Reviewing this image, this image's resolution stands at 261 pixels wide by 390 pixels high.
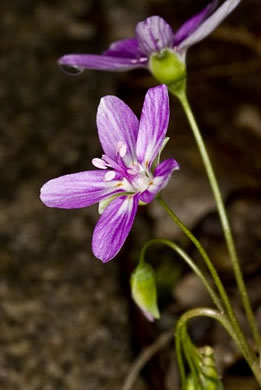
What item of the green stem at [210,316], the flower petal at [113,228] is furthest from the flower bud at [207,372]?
the flower petal at [113,228]

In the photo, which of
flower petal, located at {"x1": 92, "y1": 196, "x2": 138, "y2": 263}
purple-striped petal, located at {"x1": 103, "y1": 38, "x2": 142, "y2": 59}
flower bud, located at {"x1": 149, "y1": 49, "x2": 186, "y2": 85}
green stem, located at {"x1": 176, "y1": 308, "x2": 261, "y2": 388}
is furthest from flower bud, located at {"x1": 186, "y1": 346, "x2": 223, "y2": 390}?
purple-striped petal, located at {"x1": 103, "y1": 38, "x2": 142, "y2": 59}

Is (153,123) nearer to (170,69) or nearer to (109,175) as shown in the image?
(109,175)

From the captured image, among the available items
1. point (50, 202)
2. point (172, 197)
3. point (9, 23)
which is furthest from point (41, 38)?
point (50, 202)

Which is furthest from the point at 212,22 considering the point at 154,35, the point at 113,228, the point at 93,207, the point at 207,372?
the point at 93,207

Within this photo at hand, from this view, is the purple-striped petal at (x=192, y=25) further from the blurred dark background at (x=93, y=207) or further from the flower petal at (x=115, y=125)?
the blurred dark background at (x=93, y=207)

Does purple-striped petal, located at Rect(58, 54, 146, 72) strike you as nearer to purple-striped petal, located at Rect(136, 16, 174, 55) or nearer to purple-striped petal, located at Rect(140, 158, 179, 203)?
purple-striped petal, located at Rect(136, 16, 174, 55)

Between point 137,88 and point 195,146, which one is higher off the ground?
point 137,88

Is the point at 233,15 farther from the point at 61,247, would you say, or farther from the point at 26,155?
the point at 61,247
